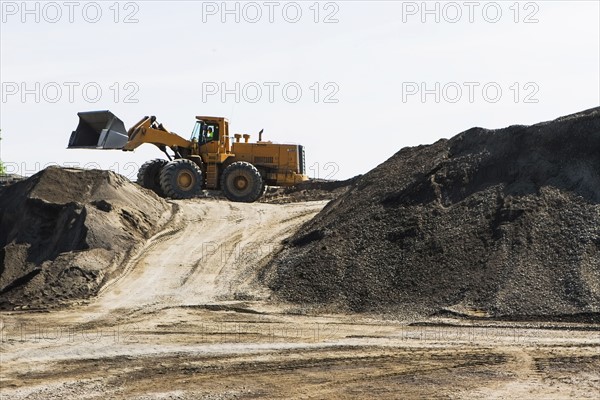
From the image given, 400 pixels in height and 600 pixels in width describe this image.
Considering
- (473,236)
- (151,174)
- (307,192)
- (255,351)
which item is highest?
(151,174)

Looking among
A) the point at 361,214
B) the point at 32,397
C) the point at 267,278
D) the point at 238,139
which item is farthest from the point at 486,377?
the point at 238,139

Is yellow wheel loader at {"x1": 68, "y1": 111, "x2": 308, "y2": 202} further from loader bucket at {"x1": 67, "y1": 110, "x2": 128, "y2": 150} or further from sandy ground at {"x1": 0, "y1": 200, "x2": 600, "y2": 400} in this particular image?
sandy ground at {"x1": 0, "y1": 200, "x2": 600, "y2": 400}

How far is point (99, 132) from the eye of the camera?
97.1 feet

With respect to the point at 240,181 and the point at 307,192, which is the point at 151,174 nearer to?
the point at 240,181

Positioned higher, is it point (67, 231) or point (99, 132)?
point (99, 132)

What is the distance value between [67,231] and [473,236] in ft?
28.7

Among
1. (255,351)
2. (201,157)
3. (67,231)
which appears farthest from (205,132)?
(255,351)

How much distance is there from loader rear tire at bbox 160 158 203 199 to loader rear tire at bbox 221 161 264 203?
4.00 feet

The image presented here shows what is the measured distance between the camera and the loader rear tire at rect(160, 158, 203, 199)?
30281mm

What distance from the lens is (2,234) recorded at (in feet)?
80.3

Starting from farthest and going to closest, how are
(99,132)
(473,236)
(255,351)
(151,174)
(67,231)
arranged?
(151,174) < (99,132) < (67,231) < (473,236) < (255,351)

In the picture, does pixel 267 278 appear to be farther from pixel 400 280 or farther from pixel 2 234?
pixel 2 234

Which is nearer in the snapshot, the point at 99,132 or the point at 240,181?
the point at 99,132

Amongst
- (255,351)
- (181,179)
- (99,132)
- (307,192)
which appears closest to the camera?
(255,351)
